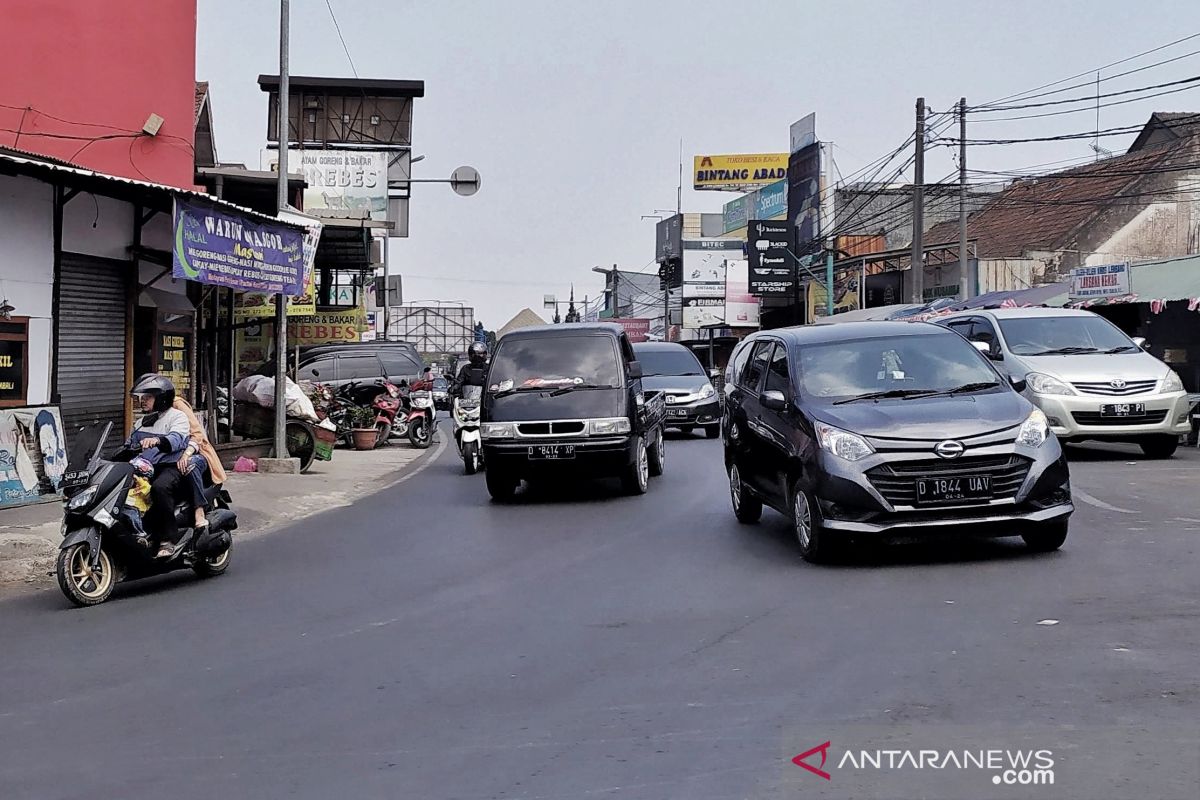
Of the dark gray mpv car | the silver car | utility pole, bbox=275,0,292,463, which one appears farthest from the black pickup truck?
utility pole, bbox=275,0,292,463

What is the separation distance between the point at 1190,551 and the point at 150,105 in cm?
1655

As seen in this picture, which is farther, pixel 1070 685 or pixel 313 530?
pixel 313 530

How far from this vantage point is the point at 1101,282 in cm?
2438

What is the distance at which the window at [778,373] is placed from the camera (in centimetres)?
1006

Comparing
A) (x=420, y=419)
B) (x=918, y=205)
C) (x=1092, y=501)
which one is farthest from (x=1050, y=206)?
(x=1092, y=501)

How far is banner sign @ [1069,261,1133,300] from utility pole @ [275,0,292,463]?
1524cm

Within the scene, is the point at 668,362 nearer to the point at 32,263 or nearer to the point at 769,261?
the point at 32,263

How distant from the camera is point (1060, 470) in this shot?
28.6 ft

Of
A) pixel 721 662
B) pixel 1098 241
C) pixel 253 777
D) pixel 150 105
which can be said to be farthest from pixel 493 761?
pixel 1098 241

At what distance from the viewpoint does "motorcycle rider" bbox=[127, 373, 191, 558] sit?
9.20 m

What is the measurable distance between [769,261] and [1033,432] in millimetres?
52352

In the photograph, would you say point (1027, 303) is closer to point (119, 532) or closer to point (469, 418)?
point (469, 418)

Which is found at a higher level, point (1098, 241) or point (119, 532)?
point (1098, 241)

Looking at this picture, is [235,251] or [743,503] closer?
[743,503]
